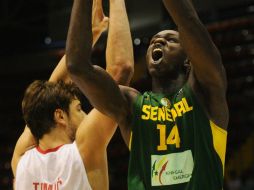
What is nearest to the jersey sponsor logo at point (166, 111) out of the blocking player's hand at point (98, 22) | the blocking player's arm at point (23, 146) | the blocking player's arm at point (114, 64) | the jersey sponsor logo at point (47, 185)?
the blocking player's arm at point (114, 64)

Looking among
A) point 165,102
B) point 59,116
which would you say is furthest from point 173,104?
point 59,116

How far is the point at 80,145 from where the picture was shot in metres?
2.71

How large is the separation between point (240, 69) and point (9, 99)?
15.4 ft

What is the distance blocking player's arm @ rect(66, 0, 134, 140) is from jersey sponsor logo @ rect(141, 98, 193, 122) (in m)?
0.15

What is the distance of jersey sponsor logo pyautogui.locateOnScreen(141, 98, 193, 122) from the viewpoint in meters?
2.46

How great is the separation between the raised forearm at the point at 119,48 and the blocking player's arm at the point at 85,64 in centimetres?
28

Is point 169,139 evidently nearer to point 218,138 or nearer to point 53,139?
point 218,138

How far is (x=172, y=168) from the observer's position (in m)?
2.39

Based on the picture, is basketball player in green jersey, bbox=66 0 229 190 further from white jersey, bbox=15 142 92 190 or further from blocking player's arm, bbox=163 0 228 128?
white jersey, bbox=15 142 92 190

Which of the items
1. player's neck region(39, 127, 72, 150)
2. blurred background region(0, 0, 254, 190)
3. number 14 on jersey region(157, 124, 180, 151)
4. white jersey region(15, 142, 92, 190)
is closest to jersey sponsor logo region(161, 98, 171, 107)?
number 14 on jersey region(157, 124, 180, 151)

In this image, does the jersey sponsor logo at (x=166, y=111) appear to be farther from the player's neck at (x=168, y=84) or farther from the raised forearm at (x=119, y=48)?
the raised forearm at (x=119, y=48)

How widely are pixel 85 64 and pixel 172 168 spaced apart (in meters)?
0.56

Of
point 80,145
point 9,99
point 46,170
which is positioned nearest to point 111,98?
point 80,145

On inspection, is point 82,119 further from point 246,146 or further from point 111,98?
point 246,146
